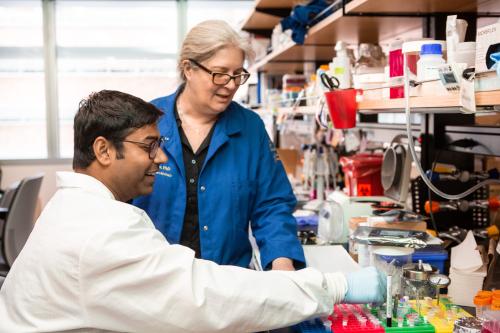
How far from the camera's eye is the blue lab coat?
2.01 m

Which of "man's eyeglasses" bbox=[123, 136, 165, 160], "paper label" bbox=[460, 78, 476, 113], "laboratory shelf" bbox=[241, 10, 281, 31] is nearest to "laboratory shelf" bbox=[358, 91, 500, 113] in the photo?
"paper label" bbox=[460, 78, 476, 113]

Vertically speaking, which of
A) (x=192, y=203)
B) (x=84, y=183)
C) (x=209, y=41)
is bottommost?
(x=192, y=203)

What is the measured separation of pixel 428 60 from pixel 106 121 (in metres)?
0.86

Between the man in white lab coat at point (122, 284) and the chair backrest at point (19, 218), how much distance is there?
2737mm

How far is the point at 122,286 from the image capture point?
1.16m

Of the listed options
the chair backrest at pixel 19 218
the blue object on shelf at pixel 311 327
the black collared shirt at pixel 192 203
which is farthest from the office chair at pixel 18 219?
the blue object on shelf at pixel 311 327

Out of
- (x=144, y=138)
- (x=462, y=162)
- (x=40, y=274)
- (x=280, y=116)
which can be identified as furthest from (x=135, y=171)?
(x=280, y=116)

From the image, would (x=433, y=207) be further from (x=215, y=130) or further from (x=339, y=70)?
(x=215, y=130)

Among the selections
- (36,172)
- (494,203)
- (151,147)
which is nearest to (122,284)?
(151,147)

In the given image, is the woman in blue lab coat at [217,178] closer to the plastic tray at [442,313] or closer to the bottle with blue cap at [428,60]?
the plastic tray at [442,313]

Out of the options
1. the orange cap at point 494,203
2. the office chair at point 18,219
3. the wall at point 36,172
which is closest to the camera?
the orange cap at point 494,203

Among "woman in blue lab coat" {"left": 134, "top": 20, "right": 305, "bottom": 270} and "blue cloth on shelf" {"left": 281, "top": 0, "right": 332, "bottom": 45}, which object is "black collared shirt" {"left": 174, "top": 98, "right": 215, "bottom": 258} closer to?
"woman in blue lab coat" {"left": 134, "top": 20, "right": 305, "bottom": 270}

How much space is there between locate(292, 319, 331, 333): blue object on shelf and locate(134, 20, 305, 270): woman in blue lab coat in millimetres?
538

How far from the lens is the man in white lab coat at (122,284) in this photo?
1.16 metres
